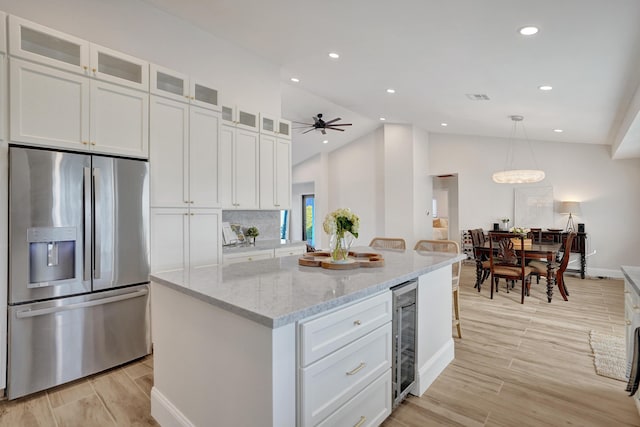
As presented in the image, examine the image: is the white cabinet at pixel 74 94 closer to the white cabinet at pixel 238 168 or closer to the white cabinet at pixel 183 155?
the white cabinet at pixel 183 155

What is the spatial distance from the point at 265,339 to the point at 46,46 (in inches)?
106

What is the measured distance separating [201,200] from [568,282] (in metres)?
6.49

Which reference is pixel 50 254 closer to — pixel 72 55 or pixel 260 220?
pixel 72 55

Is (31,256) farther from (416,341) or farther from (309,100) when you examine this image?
(309,100)

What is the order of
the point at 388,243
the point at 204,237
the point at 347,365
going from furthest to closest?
the point at 388,243 < the point at 204,237 < the point at 347,365

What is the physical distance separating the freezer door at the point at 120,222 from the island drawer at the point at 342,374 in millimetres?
1989

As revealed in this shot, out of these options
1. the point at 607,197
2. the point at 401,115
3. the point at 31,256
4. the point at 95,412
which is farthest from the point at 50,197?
the point at 607,197

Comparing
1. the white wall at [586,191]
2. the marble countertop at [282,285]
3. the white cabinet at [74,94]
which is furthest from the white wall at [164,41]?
the white wall at [586,191]

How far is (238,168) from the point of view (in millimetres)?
3854

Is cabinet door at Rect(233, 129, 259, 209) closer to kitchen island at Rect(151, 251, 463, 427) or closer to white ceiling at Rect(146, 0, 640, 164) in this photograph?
white ceiling at Rect(146, 0, 640, 164)

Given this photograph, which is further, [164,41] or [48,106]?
[164,41]

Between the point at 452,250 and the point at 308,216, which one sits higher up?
the point at 308,216

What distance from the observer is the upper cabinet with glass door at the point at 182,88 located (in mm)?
2898

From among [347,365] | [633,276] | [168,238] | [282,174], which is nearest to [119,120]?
[168,238]
